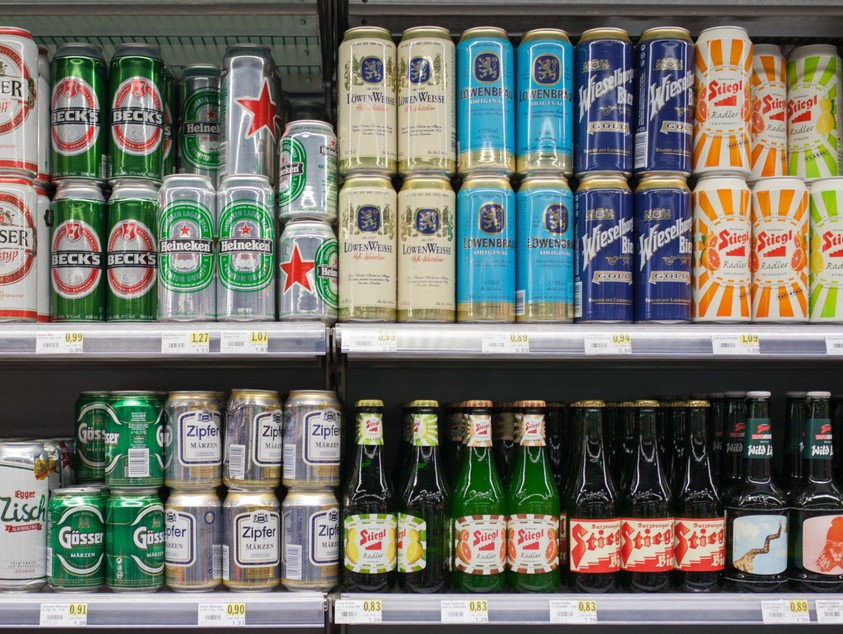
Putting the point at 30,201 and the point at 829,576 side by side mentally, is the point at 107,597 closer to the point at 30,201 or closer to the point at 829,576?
the point at 30,201

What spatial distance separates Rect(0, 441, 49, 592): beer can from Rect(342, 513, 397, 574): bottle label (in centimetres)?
62

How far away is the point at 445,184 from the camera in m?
1.56

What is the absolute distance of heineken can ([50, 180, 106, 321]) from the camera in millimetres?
1554

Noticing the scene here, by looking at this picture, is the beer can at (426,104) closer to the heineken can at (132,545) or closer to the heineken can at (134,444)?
the heineken can at (134,444)

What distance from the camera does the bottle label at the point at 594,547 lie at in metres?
1.52

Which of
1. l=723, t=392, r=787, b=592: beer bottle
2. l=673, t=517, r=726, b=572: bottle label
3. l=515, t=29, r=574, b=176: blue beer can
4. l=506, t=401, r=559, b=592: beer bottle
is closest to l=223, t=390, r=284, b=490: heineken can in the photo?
l=506, t=401, r=559, b=592: beer bottle

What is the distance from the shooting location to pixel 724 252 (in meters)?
1.56

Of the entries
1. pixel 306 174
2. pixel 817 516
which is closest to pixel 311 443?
pixel 306 174

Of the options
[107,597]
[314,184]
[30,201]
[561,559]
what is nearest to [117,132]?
[30,201]

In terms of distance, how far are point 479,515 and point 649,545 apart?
0.35 meters

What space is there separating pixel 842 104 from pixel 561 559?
1.23 metres

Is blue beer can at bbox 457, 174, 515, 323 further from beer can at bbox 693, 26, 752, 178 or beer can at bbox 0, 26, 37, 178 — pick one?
beer can at bbox 0, 26, 37, 178

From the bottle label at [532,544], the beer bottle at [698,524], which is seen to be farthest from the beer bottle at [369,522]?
the beer bottle at [698,524]

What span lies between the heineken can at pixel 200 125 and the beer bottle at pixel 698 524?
3.88 feet
